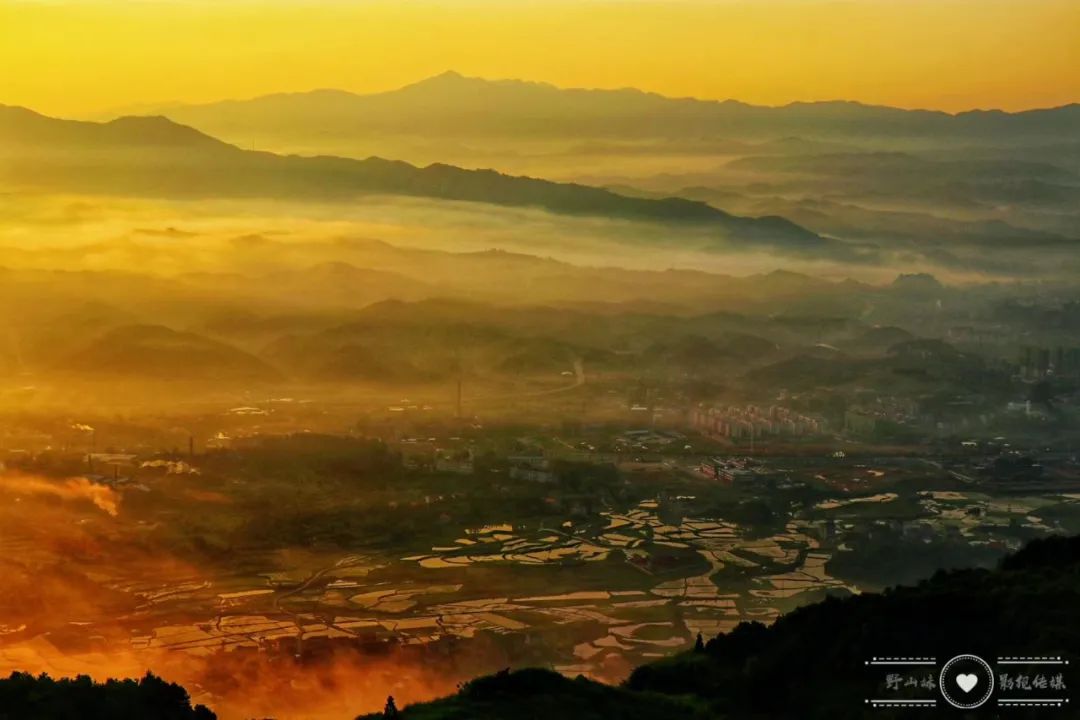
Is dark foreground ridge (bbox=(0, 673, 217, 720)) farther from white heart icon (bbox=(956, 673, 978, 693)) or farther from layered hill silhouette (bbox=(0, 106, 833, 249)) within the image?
layered hill silhouette (bbox=(0, 106, 833, 249))

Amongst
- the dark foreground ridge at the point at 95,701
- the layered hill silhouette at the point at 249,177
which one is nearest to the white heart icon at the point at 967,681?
the dark foreground ridge at the point at 95,701

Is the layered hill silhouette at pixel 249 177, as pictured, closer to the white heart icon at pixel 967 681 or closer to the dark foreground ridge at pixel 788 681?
the dark foreground ridge at pixel 788 681

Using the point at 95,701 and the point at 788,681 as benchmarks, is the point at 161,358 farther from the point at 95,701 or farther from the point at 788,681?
the point at 788,681

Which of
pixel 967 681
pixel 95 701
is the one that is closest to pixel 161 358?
pixel 95 701

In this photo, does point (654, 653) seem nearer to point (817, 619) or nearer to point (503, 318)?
point (817, 619)

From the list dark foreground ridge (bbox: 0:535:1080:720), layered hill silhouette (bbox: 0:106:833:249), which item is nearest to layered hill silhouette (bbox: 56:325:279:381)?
layered hill silhouette (bbox: 0:106:833:249)

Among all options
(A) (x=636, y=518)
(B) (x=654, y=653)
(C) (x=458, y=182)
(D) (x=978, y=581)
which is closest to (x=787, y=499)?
(A) (x=636, y=518)
